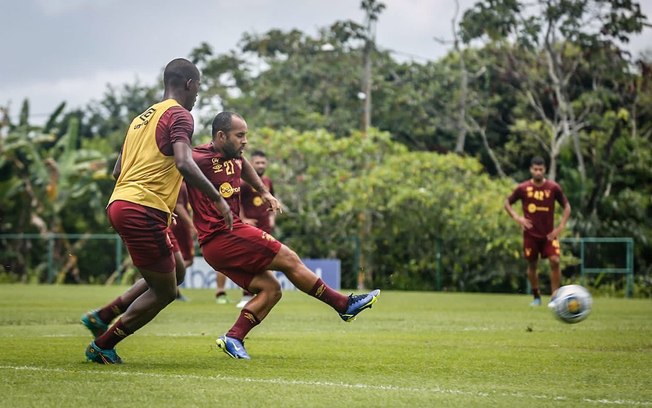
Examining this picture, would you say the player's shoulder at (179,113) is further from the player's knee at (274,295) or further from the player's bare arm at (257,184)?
the player's knee at (274,295)

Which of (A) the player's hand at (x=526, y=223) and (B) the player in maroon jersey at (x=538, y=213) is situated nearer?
(A) the player's hand at (x=526, y=223)

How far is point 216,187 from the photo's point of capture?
370 inches

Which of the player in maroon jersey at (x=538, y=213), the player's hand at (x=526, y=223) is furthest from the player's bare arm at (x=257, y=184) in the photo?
the player in maroon jersey at (x=538, y=213)

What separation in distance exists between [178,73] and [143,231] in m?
1.23

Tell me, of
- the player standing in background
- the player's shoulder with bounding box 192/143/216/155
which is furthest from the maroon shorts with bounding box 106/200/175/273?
the player's shoulder with bounding box 192/143/216/155

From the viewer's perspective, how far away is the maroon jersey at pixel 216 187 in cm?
928

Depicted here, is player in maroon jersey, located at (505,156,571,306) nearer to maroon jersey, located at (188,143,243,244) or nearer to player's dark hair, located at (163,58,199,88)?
maroon jersey, located at (188,143,243,244)

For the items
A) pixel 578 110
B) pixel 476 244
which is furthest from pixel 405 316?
pixel 578 110

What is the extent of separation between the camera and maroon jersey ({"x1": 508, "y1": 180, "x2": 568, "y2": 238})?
63.8 feet

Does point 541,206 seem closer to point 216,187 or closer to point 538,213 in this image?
point 538,213

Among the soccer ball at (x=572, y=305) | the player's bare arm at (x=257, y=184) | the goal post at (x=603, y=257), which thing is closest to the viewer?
the player's bare arm at (x=257, y=184)

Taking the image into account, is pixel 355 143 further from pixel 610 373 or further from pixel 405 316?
pixel 610 373

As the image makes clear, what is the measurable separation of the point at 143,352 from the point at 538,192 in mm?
A: 11145

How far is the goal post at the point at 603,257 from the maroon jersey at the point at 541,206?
10328 mm
